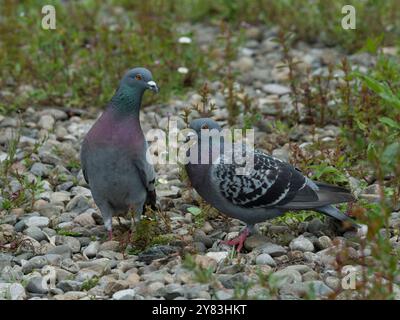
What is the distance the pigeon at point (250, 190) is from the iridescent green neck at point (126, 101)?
464 mm

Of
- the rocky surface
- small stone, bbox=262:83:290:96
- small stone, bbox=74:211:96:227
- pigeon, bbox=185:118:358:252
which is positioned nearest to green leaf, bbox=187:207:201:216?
the rocky surface

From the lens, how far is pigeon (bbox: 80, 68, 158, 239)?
19.3ft

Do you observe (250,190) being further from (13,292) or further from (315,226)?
(13,292)

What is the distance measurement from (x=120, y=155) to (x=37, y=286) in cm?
118

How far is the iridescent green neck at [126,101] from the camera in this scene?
19.6ft

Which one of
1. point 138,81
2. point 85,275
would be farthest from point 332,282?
point 138,81

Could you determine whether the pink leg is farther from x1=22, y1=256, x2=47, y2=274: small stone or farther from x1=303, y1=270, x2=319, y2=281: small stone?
x1=22, y1=256, x2=47, y2=274: small stone

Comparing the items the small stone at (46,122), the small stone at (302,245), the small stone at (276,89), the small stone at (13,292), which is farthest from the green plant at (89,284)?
the small stone at (276,89)

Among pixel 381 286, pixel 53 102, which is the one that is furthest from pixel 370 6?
pixel 381 286

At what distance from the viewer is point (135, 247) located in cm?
575

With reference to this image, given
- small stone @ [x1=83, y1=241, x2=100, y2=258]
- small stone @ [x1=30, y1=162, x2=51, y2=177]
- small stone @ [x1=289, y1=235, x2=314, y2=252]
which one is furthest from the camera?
small stone @ [x1=30, y1=162, x2=51, y2=177]

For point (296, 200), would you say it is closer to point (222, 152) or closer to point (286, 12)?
point (222, 152)

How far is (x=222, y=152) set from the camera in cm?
584
